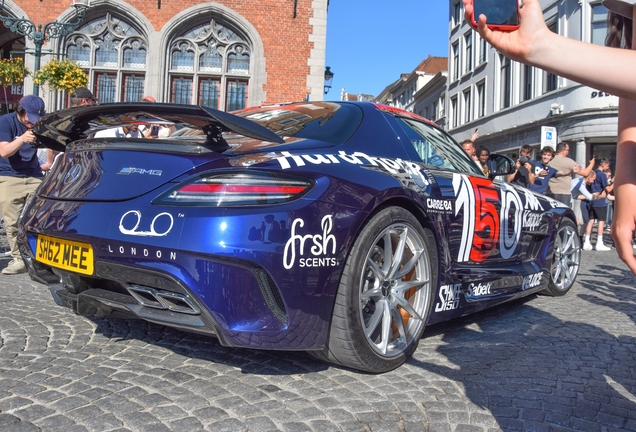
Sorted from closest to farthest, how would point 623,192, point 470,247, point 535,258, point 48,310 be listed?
point 623,192, point 470,247, point 48,310, point 535,258

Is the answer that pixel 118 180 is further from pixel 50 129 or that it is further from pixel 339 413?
pixel 339 413

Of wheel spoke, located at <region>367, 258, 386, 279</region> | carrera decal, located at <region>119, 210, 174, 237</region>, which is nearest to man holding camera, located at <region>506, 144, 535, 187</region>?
wheel spoke, located at <region>367, 258, 386, 279</region>

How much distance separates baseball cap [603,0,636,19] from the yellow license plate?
6.43 feet

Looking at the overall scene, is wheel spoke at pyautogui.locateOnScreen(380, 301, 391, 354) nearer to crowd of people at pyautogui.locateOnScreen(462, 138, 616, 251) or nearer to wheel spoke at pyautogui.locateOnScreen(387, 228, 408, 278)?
wheel spoke at pyautogui.locateOnScreen(387, 228, 408, 278)

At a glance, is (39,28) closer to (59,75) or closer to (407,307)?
(59,75)

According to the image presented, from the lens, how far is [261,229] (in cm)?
202

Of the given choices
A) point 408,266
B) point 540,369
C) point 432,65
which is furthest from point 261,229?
point 432,65

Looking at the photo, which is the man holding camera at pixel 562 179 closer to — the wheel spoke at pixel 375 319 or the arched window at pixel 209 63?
the wheel spoke at pixel 375 319

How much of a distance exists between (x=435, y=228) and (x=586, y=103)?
22224 millimetres

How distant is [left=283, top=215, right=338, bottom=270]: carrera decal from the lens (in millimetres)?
2064

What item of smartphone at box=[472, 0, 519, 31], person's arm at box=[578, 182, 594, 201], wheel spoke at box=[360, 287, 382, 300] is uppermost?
person's arm at box=[578, 182, 594, 201]

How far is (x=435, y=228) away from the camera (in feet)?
9.23

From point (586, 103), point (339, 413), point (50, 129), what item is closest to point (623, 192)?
point (339, 413)

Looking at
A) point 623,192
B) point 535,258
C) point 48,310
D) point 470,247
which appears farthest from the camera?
point 535,258
